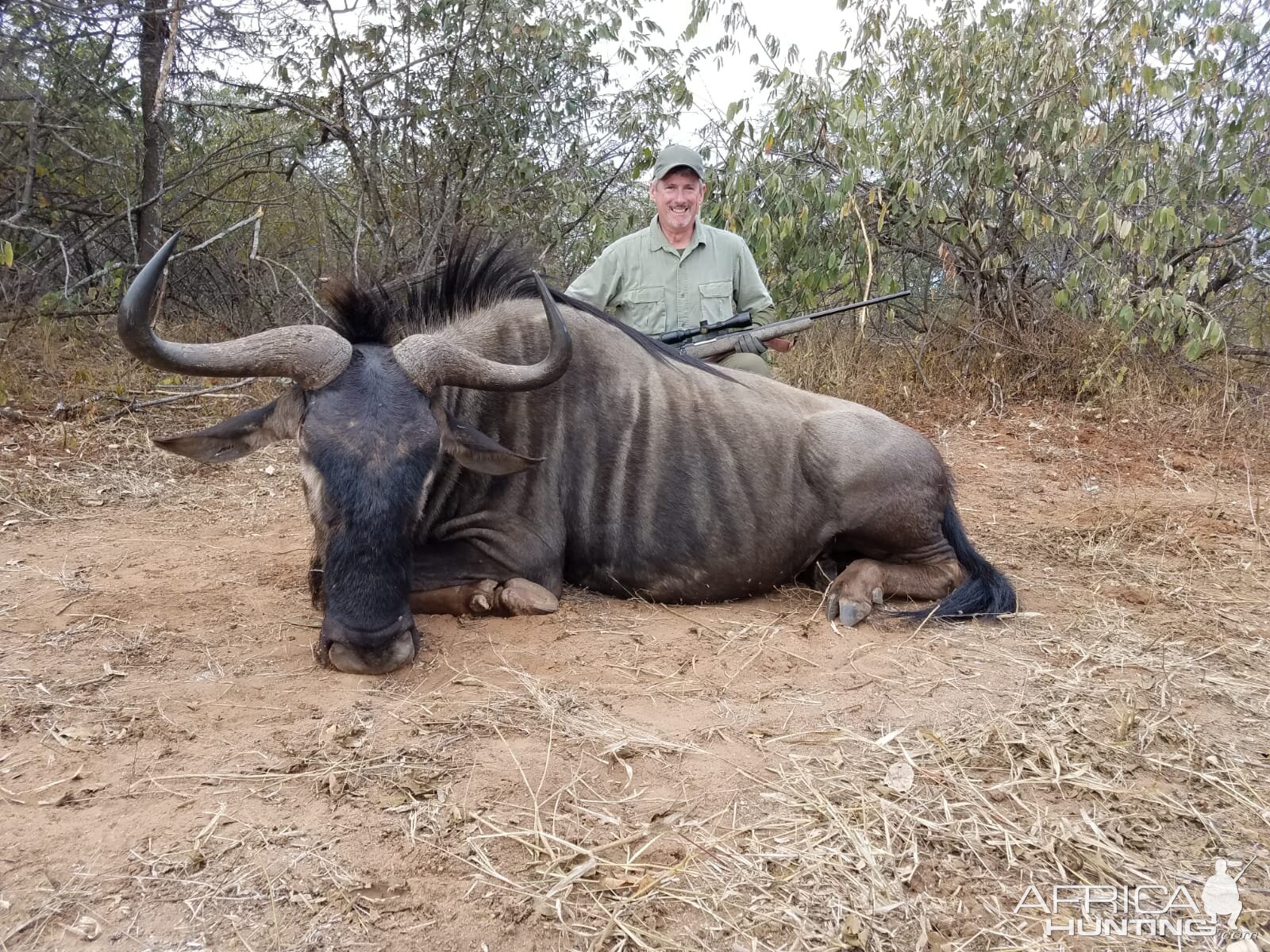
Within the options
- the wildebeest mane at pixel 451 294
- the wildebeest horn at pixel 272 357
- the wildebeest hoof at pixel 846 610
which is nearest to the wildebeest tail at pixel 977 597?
the wildebeest hoof at pixel 846 610

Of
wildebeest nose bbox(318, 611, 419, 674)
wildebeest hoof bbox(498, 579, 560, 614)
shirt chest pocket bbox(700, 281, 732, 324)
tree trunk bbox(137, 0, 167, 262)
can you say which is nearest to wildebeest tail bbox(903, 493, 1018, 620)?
wildebeest hoof bbox(498, 579, 560, 614)

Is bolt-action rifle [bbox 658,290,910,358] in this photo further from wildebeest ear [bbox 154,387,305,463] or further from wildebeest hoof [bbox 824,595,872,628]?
wildebeest ear [bbox 154,387,305,463]

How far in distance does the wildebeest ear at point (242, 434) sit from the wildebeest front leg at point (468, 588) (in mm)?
676

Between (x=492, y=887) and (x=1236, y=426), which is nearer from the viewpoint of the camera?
(x=492, y=887)

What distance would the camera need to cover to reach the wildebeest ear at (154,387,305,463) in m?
3.21

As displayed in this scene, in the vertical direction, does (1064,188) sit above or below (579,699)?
above

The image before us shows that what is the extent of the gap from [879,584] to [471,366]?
1.90 metres

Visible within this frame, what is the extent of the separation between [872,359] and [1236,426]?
9.34 feet

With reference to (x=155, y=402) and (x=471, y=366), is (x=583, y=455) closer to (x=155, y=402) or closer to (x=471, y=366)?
(x=471, y=366)

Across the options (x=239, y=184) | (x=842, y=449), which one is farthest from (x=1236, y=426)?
(x=239, y=184)

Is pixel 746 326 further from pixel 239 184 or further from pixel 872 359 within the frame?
pixel 239 184

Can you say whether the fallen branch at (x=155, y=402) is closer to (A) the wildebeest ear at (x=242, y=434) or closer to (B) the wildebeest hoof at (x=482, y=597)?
(A) the wildebeest ear at (x=242, y=434)

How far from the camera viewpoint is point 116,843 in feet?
6.15

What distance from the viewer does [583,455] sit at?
147 inches
